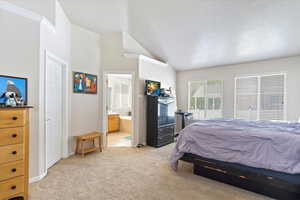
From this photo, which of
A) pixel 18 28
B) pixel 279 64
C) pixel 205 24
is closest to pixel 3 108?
pixel 18 28

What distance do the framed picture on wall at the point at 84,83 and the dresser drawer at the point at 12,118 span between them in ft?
5.85

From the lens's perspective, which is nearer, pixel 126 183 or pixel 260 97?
pixel 126 183

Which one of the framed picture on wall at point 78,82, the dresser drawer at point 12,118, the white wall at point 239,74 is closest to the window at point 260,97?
the white wall at point 239,74

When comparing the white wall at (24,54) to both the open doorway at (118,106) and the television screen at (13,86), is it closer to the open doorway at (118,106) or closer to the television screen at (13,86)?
the television screen at (13,86)

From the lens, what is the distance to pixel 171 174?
267cm

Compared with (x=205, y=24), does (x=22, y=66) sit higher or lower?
lower

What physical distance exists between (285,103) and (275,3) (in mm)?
2601

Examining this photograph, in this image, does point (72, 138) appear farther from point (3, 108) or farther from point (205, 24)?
point (205, 24)

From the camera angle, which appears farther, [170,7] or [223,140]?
[170,7]

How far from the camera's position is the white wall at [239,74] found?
3.85 m

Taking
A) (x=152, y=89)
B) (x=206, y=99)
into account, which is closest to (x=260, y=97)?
(x=206, y=99)

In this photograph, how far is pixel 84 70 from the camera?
3.77 meters

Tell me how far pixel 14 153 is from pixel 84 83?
2.18m

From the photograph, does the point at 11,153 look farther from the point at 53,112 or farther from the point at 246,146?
the point at 246,146
